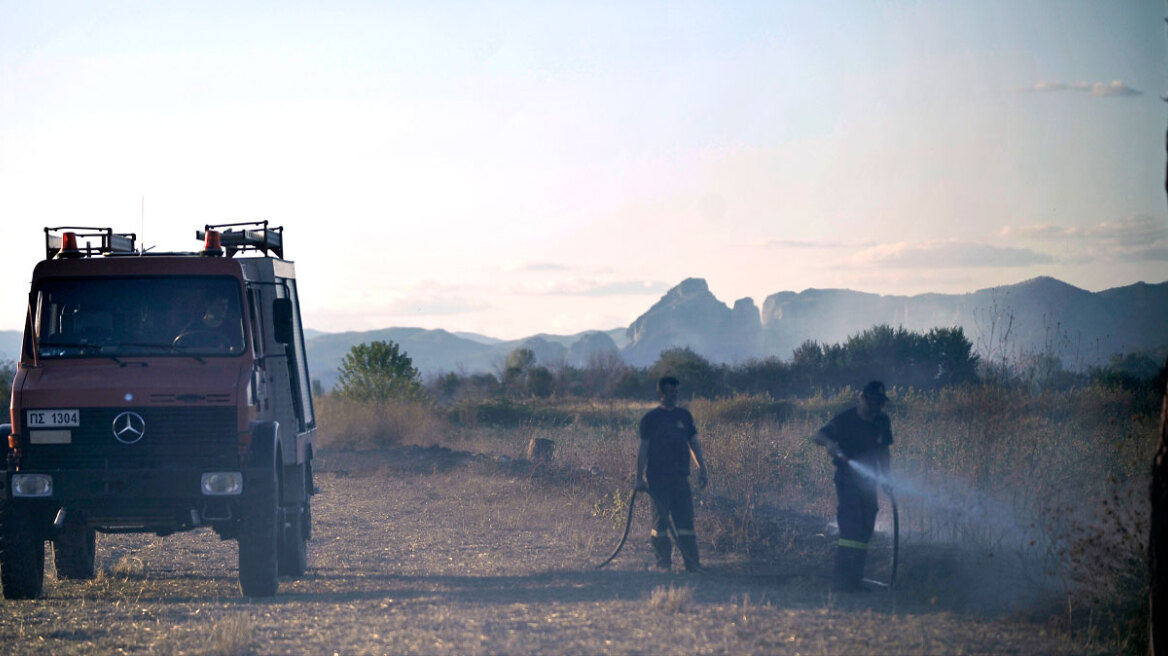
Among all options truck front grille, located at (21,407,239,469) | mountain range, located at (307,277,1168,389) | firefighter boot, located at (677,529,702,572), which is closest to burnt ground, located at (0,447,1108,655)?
firefighter boot, located at (677,529,702,572)

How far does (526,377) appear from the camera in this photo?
2776 inches

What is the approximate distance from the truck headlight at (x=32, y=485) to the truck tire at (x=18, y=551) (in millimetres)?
213

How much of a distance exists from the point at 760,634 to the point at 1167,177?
168 inches

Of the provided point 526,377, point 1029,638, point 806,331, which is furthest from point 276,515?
point 806,331

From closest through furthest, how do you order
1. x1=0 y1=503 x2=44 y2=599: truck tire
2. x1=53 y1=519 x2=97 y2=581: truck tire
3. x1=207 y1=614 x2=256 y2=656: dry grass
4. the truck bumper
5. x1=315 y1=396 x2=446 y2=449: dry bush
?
x1=207 y1=614 x2=256 y2=656: dry grass < the truck bumper < x1=0 y1=503 x2=44 y2=599: truck tire < x1=53 y1=519 x2=97 y2=581: truck tire < x1=315 y1=396 x2=446 y2=449: dry bush

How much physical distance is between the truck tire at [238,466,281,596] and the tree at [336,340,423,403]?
29080 millimetres

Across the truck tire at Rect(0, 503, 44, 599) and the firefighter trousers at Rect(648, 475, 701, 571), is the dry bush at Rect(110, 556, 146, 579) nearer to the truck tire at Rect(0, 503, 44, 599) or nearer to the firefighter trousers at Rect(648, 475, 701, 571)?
the truck tire at Rect(0, 503, 44, 599)

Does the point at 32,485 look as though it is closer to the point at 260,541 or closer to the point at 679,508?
the point at 260,541

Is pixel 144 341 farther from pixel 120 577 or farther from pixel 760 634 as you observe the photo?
pixel 760 634

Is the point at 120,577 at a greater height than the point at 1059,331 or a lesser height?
lesser

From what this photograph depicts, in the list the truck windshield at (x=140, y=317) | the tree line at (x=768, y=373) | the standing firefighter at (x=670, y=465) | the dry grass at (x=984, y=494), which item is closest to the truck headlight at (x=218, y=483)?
the truck windshield at (x=140, y=317)

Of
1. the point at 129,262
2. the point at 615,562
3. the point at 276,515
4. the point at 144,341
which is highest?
the point at 129,262

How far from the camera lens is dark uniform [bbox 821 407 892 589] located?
9062mm

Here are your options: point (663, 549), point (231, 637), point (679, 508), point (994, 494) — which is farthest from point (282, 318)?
point (994, 494)
